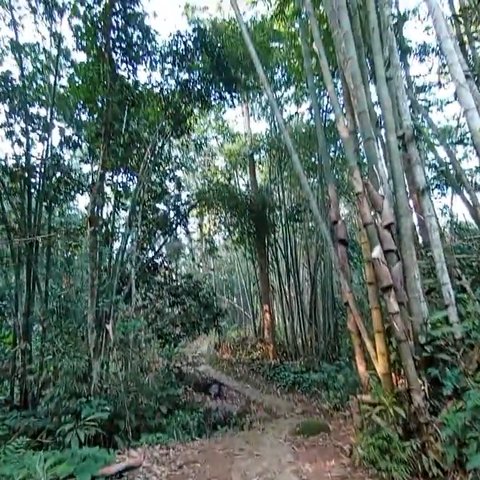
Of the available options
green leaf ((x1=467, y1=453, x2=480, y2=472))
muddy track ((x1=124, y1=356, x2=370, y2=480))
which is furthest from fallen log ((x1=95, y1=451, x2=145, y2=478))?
green leaf ((x1=467, y1=453, x2=480, y2=472))

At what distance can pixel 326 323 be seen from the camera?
739 centimetres

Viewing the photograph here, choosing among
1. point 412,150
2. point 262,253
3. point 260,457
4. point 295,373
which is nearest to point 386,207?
point 412,150

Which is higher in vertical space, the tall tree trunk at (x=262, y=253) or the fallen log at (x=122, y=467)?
the tall tree trunk at (x=262, y=253)

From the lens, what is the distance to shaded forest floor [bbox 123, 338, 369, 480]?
3.05 metres

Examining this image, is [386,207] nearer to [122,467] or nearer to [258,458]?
[258,458]

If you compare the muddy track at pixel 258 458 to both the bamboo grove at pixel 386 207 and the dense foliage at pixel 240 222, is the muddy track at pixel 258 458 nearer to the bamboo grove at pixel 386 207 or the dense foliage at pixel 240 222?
the dense foliage at pixel 240 222

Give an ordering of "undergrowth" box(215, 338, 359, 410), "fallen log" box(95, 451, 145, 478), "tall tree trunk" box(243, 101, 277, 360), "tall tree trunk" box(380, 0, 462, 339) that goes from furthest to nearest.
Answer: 1. "tall tree trunk" box(243, 101, 277, 360)
2. "undergrowth" box(215, 338, 359, 410)
3. "fallen log" box(95, 451, 145, 478)
4. "tall tree trunk" box(380, 0, 462, 339)

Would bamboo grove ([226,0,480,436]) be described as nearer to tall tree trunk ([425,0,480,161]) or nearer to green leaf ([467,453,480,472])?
tall tree trunk ([425,0,480,161])

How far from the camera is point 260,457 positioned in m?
3.45

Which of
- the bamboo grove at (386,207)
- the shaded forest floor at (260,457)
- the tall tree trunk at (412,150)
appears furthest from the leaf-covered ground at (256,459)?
the tall tree trunk at (412,150)

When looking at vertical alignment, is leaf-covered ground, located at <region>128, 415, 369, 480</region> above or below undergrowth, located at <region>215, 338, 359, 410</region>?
below

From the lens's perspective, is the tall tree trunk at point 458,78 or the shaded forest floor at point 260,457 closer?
the tall tree trunk at point 458,78

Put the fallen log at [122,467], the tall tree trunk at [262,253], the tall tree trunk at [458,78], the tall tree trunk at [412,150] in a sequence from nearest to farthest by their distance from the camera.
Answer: the tall tree trunk at [458,78], the tall tree trunk at [412,150], the fallen log at [122,467], the tall tree trunk at [262,253]

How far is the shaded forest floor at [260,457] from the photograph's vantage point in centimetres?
305
